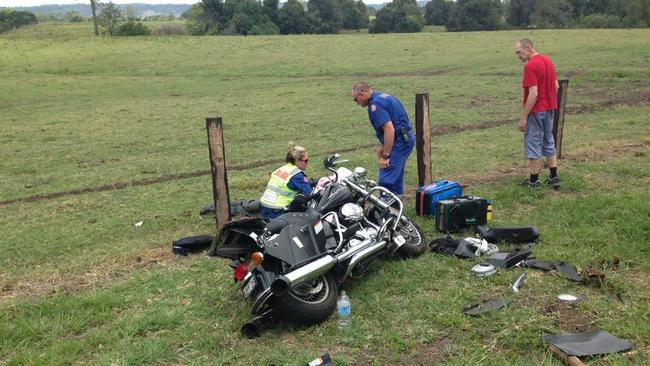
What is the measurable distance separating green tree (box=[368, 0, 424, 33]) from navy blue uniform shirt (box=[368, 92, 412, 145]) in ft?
276

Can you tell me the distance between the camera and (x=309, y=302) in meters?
5.59

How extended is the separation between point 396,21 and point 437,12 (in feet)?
46.8

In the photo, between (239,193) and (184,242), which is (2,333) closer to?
(184,242)

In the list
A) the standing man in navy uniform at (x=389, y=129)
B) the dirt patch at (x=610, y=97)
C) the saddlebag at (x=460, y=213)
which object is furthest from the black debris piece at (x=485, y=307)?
the dirt patch at (x=610, y=97)

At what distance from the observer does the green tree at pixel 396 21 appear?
9106 cm

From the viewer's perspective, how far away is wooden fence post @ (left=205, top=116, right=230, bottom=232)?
8.11 metres

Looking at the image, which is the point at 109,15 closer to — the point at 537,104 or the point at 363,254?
the point at 537,104

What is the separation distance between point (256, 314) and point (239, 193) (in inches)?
239

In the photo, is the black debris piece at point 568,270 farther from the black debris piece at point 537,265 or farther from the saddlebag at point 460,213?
the saddlebag at point 460,213

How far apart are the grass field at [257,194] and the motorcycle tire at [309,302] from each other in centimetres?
16

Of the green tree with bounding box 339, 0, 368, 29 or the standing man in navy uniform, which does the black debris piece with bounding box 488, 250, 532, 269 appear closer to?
the standing man in navy uniform

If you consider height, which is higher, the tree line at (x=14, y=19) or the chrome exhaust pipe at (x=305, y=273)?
the tree line at (x=14, y=19)

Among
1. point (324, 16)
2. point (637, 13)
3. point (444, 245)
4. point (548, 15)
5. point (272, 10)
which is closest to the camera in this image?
point (444, 245)

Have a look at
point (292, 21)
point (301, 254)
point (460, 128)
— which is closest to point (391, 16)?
point (292, 21)
